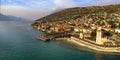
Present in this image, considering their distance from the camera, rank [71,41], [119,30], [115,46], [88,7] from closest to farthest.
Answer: [115,46]
[71,41]
[119,30]
[88,7]

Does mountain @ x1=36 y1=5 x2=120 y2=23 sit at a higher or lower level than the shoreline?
higher

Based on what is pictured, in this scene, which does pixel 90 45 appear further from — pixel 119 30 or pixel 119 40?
pixel 119 30

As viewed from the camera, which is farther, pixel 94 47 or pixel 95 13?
pixel 95 13

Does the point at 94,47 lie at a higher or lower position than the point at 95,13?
lower

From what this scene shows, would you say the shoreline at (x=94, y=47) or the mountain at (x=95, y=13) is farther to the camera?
the mountain at (x=95, y=13)

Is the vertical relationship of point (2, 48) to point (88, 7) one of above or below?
below

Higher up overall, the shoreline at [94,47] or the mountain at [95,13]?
the mountain at [95,13]

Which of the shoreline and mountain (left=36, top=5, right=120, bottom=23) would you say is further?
mountain (left=36, top=5, right=120, bottom=23)

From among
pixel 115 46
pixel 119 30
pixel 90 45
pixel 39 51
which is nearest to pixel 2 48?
pixel 39 51

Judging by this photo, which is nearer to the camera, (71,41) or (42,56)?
(42,56)

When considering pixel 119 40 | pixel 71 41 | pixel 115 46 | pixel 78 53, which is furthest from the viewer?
pixel 71 41
